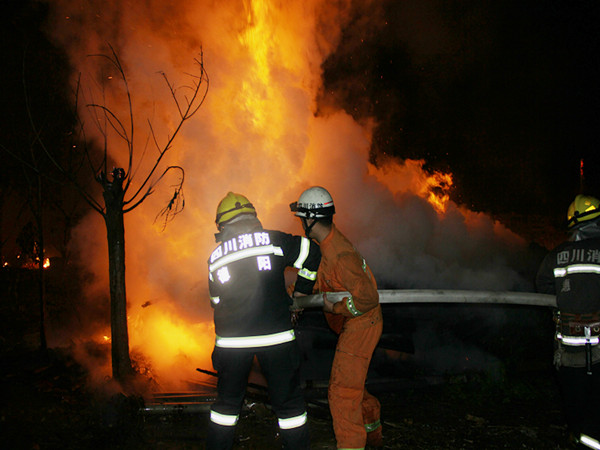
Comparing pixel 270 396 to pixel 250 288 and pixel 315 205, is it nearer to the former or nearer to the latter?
pixel 250 288

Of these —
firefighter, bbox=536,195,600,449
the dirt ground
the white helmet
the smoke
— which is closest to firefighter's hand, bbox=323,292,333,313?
the white helmet

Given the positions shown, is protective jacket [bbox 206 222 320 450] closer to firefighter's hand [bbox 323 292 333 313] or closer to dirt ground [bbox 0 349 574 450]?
firefighter's hand [bbox 323 292 333 313]

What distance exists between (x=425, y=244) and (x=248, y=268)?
6.64 metres

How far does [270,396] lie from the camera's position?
10.3ft

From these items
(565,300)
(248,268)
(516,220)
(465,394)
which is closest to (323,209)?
(248,268)

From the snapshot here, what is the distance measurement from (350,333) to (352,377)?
34 centimetres

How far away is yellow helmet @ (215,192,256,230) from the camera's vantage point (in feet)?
11.2

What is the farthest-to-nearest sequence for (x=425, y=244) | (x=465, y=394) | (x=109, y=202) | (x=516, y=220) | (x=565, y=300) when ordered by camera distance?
(x=516, y=220) → (x=425, y=244) → (x=465, y=394) → (x=109, y=202) → (x=565, y=300)

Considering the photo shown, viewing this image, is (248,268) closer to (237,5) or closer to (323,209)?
(323,209)

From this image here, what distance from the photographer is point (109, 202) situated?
4.42m

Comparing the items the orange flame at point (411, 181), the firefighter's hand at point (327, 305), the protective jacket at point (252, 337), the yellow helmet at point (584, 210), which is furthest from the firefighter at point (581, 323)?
the orange flame at point (411, 181)

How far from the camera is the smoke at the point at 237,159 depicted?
7.10 m

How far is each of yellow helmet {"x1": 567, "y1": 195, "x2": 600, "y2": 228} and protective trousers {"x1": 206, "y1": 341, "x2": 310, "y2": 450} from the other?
2717 mm

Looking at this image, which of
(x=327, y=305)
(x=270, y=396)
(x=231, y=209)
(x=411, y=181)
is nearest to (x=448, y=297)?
(x=327, y=305)
